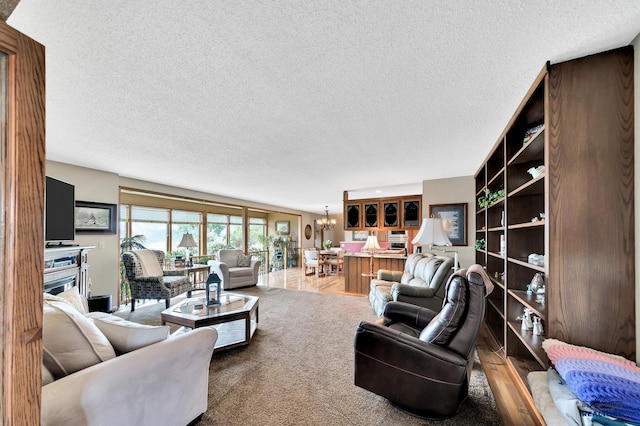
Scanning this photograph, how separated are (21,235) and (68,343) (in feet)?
2.88

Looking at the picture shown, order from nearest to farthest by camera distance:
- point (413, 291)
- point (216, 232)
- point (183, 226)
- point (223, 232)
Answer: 1. point (413, 291)
2. point (183, 226)
3. point (216, 232)
4. point (223, 232)

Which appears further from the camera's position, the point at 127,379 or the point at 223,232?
the point at 223,232

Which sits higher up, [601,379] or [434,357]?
[601,379]

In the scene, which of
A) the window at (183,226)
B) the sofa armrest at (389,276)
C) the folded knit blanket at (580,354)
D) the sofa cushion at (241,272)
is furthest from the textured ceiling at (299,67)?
the window at (183,226)

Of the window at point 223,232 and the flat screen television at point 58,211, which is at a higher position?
the flat screen television at point 58,211

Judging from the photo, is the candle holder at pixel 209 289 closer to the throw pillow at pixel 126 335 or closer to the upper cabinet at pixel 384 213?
the throw pillow at pixel 126 335

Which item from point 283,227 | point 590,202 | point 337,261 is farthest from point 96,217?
point 283,227

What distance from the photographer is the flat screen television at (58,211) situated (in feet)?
9.68

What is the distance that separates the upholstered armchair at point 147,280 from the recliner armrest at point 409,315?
3.41 m

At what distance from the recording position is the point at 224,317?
2.76 m

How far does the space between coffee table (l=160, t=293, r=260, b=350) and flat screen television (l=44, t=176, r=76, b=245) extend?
1.60m

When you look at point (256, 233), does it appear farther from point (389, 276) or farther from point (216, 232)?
point (389, 276)

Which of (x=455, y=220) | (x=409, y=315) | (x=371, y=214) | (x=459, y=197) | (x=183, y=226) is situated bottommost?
(x=409, y=315)

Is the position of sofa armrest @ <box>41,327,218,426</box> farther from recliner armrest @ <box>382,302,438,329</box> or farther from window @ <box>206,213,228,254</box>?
window @ <box>206,213,228,254</box>
